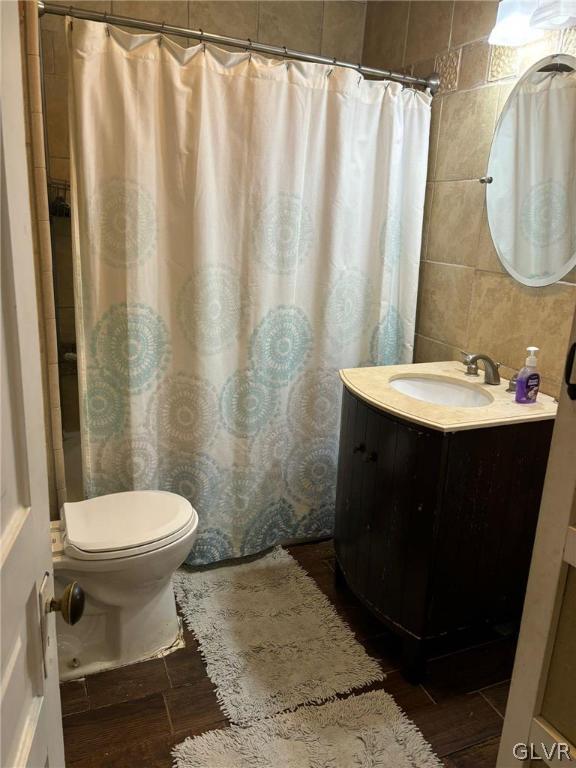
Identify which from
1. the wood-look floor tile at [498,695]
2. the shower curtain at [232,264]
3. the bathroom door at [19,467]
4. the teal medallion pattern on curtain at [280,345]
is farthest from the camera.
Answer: the teal medallion pattern on curtain at [280,345]

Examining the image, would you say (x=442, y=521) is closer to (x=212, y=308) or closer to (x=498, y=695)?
(x=498, y=695)

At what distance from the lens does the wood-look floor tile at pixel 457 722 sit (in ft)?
5.13

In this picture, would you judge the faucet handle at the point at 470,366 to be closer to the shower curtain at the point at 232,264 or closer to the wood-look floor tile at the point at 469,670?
the shower curtain at the point at 232,264

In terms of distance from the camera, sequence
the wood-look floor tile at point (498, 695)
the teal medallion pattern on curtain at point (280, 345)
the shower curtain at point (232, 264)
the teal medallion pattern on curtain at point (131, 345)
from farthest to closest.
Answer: the teal medallion pattern on curtain at point (280, 345)
the teal medallion pattern on curtain at point (131, 345)
the shower curtain at point (232, 264)
the wood-look floor tile at point (498, 695)

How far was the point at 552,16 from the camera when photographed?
1.58 meters

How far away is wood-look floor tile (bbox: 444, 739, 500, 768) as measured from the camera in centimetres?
149

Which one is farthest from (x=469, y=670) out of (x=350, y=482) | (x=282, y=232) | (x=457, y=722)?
(x=282, y=232)

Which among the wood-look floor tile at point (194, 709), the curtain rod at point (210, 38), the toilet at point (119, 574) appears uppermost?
the curtain rod at point (210, 38)

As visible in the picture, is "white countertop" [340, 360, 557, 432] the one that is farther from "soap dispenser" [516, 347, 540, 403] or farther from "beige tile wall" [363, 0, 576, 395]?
"beige tile wall" [363, 0, 576, 395]

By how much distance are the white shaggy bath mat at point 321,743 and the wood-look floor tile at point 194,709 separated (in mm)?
36

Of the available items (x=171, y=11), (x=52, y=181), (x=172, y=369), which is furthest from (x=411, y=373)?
(x=171, y=11)

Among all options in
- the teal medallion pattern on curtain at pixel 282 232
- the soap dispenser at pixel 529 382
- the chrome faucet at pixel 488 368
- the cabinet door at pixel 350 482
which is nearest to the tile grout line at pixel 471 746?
the cabinet door at pixel 350 482

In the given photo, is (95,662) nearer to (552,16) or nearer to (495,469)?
(495,469)

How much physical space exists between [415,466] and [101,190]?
1.31 metres
